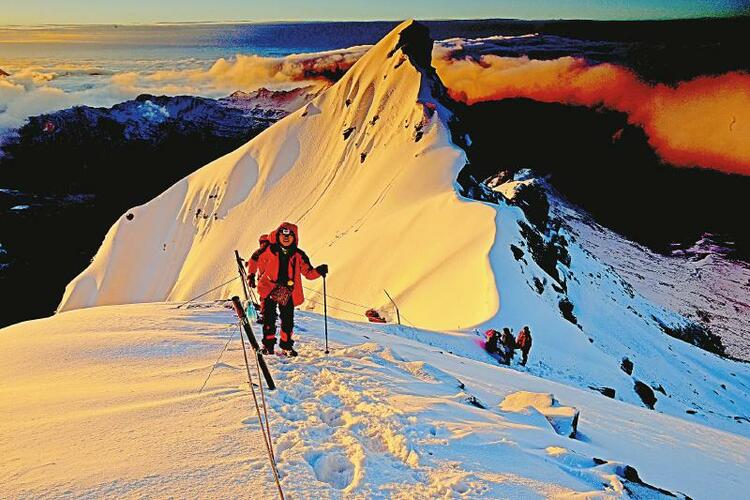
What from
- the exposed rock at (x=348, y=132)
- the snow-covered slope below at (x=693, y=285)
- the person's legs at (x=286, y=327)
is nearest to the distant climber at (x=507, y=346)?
the person's legs at (x=286, y=327)

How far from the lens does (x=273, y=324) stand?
866 centimetres

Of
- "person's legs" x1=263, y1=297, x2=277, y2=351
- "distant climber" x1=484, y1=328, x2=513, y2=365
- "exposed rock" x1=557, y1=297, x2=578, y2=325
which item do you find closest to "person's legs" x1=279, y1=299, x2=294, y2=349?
"person's legs" x1=263, y1=297, x2=277, y2=351

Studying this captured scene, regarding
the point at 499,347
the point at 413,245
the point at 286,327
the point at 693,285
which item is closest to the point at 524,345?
the point at 499,347

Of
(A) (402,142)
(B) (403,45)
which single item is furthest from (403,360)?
(B) (403,45)

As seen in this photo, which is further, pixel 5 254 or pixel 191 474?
pixel 5 254

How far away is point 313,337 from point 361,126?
2635 inches

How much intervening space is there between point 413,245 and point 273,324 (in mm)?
25918

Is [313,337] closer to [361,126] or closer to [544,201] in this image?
[544,201]

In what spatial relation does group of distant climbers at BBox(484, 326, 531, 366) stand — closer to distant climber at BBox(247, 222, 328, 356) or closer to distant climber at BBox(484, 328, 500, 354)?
distant climber at BBox(484, 328, 500, 354)

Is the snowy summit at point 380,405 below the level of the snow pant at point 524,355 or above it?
above

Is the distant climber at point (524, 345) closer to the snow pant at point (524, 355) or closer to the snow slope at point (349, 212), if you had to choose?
the snow pant at point (524, 355)

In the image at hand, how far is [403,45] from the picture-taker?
77.4 metres

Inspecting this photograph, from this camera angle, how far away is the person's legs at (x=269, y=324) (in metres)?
8.52

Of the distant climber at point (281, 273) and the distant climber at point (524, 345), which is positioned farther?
the distant climber at point (524, 345)
